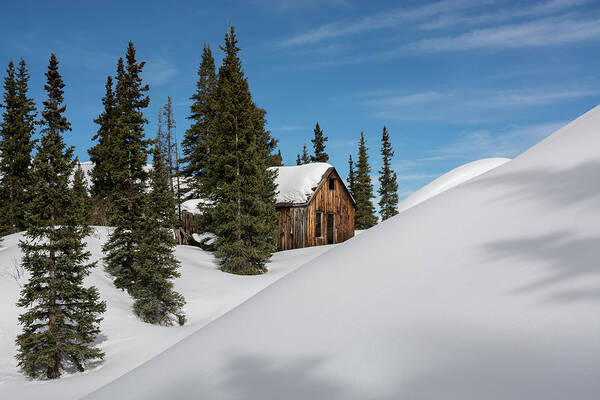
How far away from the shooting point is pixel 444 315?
1818mm

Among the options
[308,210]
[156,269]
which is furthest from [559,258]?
[308,210]

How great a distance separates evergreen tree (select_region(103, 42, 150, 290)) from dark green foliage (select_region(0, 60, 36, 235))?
729 inches

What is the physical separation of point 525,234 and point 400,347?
100 cm

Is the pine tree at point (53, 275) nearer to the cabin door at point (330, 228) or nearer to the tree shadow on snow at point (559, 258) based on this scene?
the tree shadow on snow at point (559, 258)

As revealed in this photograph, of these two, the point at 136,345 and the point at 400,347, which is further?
the point at 136,345

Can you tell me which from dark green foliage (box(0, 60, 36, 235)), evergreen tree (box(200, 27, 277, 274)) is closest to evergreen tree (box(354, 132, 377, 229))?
evergreen tree (box(200, 27, 277, 274))

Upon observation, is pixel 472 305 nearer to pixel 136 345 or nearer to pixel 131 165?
pixel 136 345

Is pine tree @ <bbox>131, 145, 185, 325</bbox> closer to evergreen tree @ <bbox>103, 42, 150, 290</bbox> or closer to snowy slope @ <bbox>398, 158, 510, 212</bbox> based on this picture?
evergreen tree @ <bbox>103, 42, 150, 290</bbox>

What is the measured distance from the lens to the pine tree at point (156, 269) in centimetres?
1116

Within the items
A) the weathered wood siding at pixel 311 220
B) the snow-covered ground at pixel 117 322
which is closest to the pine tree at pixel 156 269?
the snow-covered ground at pixel 117 322

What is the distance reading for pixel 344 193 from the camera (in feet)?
97.2

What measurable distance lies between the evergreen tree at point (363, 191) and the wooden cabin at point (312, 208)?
15338 millimetres

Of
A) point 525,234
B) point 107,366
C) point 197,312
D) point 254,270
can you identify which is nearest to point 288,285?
point 525,234

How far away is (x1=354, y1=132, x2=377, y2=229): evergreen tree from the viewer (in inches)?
1783
